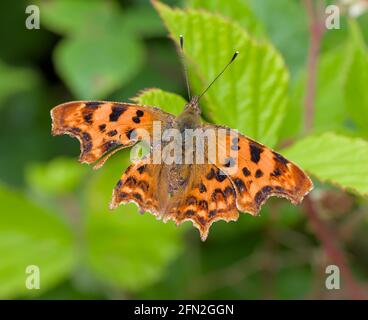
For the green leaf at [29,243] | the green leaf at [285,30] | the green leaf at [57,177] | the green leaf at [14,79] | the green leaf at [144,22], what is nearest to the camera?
the green leaf at [285,30]

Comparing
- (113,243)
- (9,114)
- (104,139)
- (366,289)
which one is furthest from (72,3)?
(366,289)

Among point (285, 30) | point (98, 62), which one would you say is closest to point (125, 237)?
point (98, 62)

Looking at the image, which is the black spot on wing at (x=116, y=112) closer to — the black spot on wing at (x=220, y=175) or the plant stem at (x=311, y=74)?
the black spot on wing at (x=220, y=175)

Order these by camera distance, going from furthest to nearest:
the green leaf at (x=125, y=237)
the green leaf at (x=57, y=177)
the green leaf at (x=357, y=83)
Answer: the green leaf at (x=57, y=177)
the green leaf at (x=125, y=237)
the green leaf at (x=357, y=83)

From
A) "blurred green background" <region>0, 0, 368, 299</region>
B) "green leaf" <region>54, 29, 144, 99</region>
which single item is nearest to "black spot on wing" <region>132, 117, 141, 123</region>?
"blurred green background" <region>0, 0, 368, 299</region>

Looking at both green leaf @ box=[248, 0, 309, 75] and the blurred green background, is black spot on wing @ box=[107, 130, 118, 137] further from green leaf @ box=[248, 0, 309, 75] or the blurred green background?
green leaf @ box=[248, 0, 309, 75]

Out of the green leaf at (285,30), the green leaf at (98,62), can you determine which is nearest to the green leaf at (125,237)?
the green leaf at (98,62)

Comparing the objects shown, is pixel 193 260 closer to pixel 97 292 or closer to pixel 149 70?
pixel 97 292
